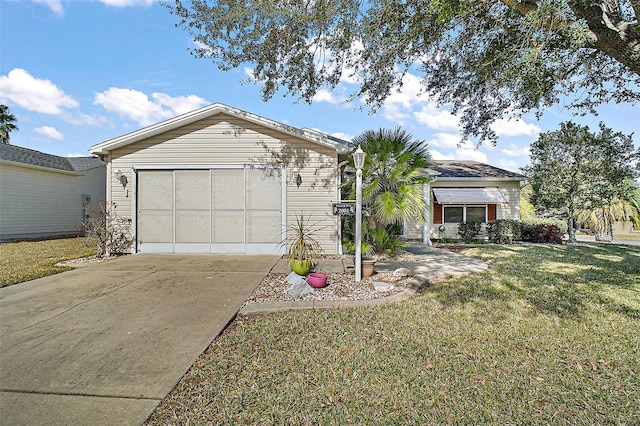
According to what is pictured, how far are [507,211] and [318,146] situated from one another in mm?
10714

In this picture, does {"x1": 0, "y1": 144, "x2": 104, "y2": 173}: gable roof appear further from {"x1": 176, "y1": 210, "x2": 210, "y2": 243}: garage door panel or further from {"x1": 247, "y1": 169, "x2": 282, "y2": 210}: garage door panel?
{"x1": 247, "y1": 169, "x2": 282, "y2": 210}: garage door panel

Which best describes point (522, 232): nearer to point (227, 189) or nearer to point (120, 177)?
point (227, 189)

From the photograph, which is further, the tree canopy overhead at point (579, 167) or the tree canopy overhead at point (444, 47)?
the tree canopy overhead at point (579, 167)

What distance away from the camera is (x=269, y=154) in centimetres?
917

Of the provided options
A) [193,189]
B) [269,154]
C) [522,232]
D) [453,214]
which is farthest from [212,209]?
[522,232]

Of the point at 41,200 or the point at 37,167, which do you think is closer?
the point at 37,167

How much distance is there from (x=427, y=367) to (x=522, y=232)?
1439 centimetres

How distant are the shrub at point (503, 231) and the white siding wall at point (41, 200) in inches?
832

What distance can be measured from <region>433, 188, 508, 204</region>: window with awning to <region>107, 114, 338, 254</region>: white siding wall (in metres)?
6.93

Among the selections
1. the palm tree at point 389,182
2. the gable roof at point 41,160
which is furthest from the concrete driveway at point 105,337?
the gable roof at point 41,160

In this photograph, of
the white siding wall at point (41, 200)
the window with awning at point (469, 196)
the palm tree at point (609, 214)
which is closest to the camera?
the white siding wall at point (41, 200)

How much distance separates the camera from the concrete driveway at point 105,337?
8.00 ft

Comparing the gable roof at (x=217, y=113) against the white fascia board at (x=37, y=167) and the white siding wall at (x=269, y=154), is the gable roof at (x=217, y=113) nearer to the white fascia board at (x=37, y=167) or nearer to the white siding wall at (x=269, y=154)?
the white siding wall at (x=269, y=154)

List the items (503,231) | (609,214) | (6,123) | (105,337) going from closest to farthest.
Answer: (105,337) → (503,231) → (609,214) → (6,123)
